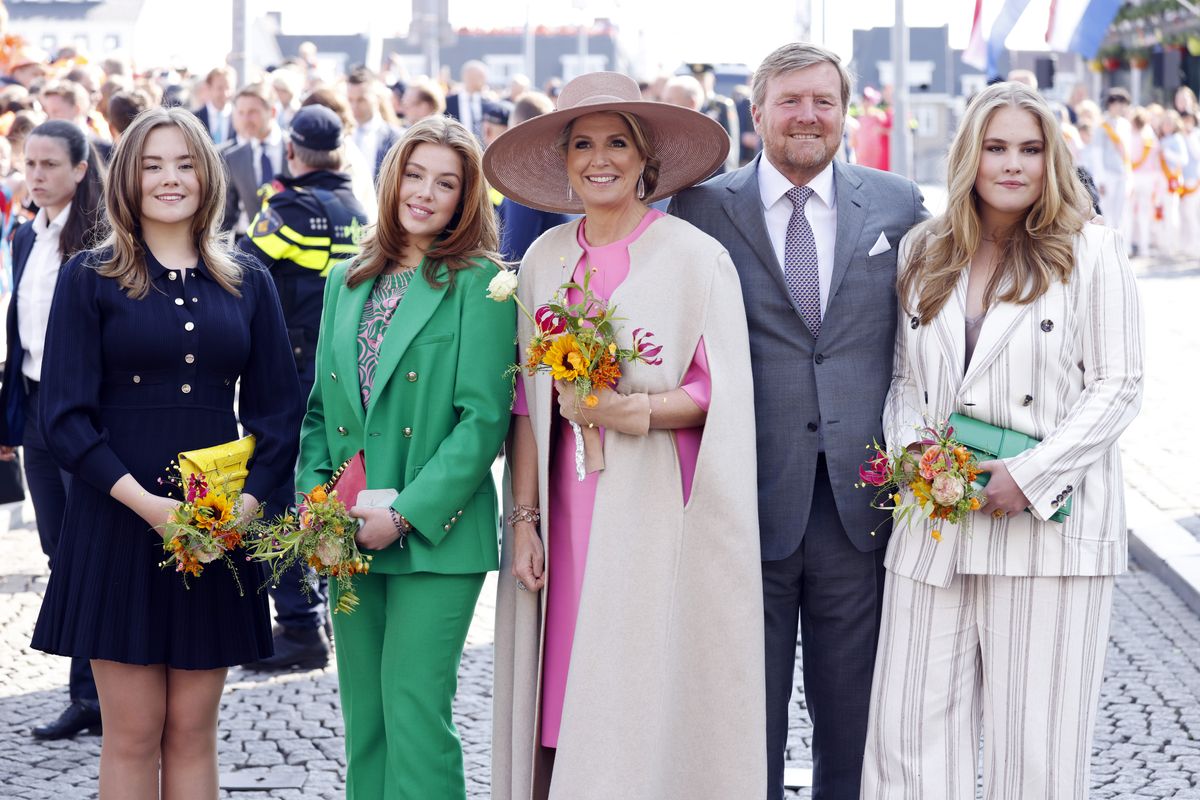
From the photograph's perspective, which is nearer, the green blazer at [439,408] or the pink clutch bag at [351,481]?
the green blazer at [439,408]

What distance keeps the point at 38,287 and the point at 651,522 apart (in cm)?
297

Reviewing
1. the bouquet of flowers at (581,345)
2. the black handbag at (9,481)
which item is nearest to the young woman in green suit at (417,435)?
the bouquet of flowers at (581,345)

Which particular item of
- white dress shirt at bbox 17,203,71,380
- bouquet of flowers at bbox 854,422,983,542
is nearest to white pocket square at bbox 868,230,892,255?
bouquet of flowers at bbox 854,422,983,542

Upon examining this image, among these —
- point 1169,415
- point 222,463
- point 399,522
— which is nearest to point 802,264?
point 399,522

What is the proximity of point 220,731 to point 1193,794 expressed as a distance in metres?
3.46

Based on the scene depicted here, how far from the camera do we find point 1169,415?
11.5 metres

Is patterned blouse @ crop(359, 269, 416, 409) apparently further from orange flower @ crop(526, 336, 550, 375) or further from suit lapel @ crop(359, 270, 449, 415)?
orange flower @ crop(526, 336, 550, 375)

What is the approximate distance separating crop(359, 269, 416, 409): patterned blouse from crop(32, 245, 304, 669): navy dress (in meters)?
0.33

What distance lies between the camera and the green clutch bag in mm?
3971

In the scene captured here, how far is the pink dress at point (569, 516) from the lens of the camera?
4180 millimetres

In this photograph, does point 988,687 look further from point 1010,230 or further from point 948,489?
point 1010,230

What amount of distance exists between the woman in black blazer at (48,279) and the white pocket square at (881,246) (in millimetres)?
2981

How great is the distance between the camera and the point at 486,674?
6562 millimetres

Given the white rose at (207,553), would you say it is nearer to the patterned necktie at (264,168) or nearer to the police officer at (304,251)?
the police officer at (304,251)
